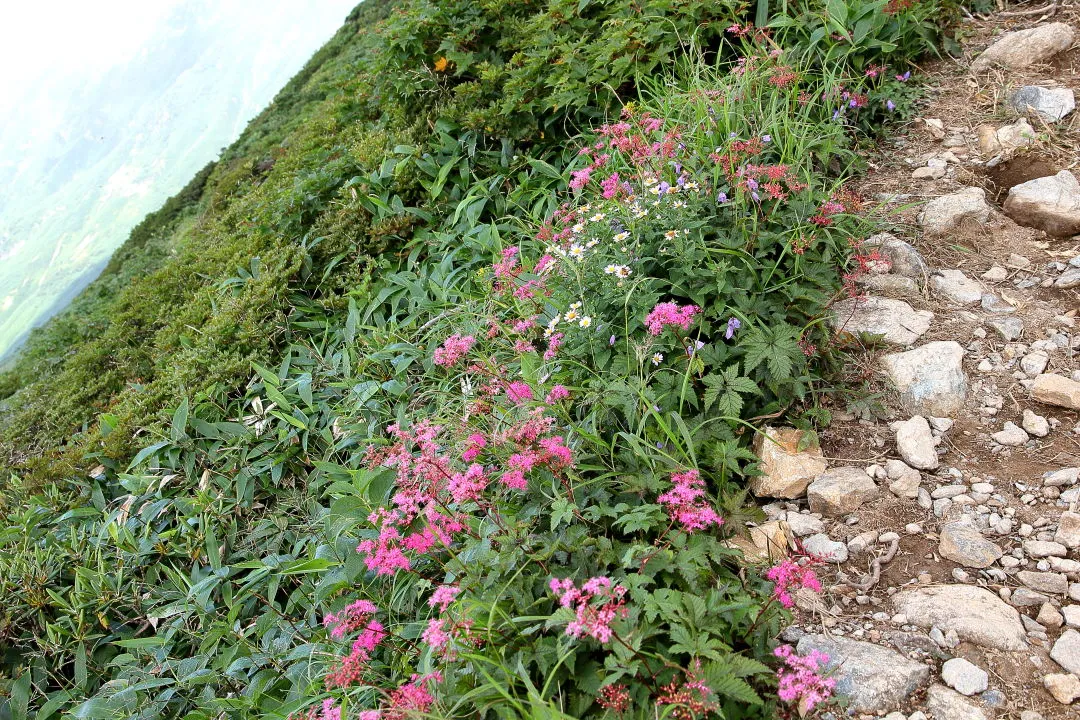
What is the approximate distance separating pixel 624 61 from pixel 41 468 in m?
4.10

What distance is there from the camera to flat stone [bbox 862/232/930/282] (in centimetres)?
261

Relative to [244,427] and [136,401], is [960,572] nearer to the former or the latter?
[244,427]

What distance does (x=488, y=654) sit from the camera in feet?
5.42

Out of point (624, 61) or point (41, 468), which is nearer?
point (624, 61)

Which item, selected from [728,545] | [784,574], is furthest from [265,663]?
[784,574]

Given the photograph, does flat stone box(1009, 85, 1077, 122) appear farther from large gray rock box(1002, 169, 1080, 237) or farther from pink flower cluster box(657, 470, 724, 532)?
pink flower cluster box(657, 470, 724, 532)

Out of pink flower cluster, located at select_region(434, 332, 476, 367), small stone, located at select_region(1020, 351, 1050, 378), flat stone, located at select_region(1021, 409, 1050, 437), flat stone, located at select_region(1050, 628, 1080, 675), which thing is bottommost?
flat stone, located at select_region(1021, 409, 1050, 437)

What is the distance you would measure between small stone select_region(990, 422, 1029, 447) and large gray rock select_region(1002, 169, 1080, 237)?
3.37ft

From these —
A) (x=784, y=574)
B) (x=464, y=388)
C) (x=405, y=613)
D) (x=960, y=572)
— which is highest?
(x=464, y=388)

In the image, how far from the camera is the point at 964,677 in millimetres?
1517

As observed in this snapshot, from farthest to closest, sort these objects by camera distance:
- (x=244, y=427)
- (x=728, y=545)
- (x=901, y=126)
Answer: (x=244, y=427) → (x=901, y=126) → (x=728, y=545)

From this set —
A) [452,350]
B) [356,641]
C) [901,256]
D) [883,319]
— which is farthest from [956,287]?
[356,641]

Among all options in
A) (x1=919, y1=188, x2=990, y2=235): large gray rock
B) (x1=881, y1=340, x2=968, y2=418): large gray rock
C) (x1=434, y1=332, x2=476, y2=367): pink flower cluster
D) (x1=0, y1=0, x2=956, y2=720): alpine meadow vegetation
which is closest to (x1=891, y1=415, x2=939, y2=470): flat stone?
(x1=881, y1=340, x2=968, y2=418): large gray rock

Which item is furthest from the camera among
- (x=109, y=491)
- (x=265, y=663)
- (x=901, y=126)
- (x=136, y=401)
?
(x=136, y=401)
